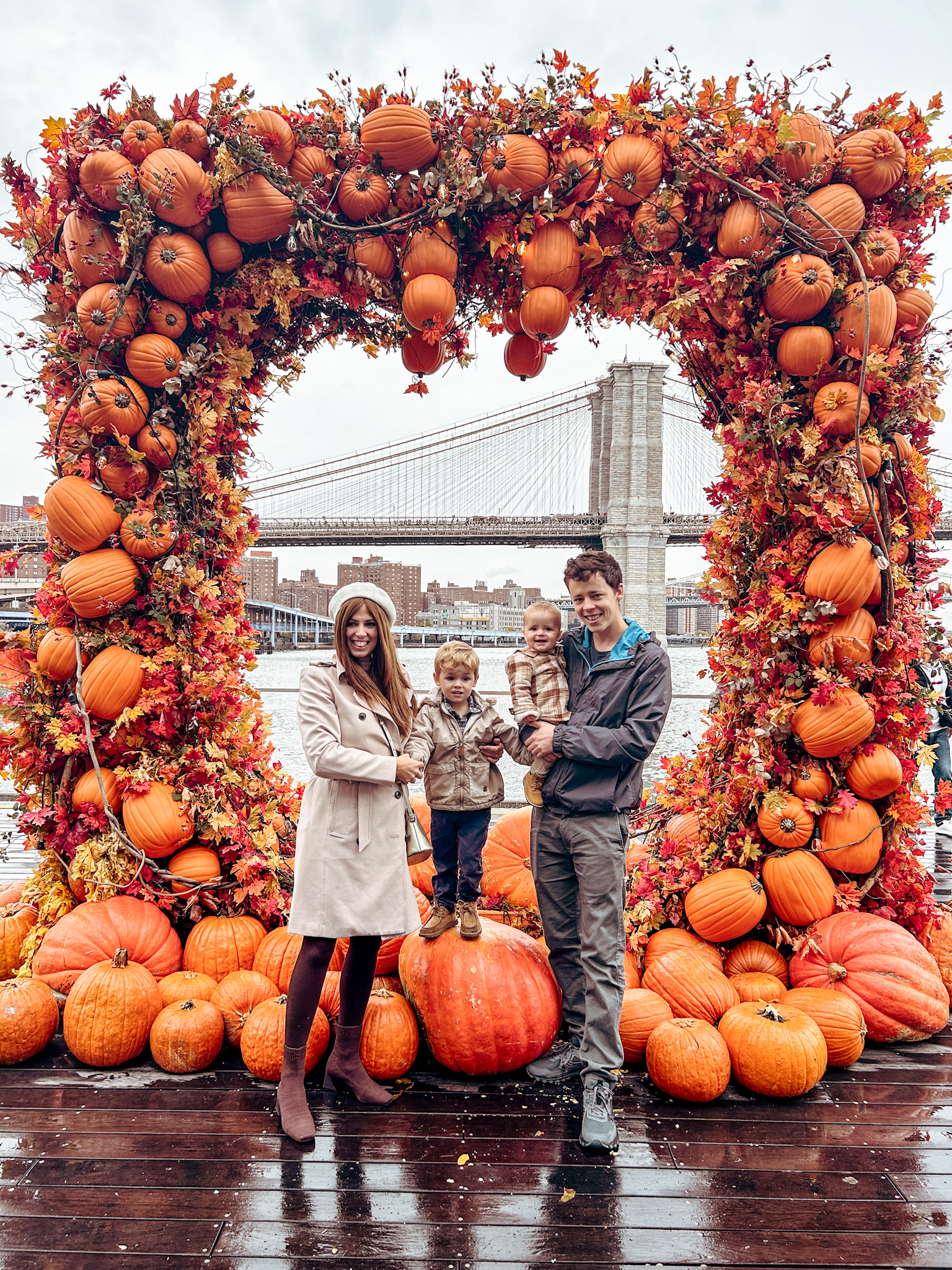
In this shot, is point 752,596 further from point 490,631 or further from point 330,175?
point 490,631

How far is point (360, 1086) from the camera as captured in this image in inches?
87.4

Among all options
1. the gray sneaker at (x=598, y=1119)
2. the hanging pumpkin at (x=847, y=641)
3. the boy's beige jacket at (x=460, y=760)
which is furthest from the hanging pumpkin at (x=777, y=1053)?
the hanging pumpkin at (x=847, y=641)

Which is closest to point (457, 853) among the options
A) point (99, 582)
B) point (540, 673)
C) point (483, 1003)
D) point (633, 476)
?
point (483, 1003)

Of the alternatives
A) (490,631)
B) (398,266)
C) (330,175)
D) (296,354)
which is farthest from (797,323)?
(490,631)

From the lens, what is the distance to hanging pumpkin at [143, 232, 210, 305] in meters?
2.84

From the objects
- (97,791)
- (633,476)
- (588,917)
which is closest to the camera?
(588,917)

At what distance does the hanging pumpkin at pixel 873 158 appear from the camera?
2.71 metres

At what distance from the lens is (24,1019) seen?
2.38 meters

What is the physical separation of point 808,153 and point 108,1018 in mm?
3727

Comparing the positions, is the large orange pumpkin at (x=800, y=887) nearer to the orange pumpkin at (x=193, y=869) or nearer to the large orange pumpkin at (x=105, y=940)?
the orange pumpkin at (x=193, y=869)

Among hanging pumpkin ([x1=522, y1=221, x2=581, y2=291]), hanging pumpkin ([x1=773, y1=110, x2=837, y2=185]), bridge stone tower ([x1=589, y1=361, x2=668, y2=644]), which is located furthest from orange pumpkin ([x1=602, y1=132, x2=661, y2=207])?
bridge stone tower ([x1=589, y1=361, x2=668, y2=644])

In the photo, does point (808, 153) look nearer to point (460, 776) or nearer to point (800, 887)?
point (460, 776)

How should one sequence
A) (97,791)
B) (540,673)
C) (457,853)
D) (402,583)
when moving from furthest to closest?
1. (402,583)
2. (97,791)
3. (457,853)
4. (540,673)

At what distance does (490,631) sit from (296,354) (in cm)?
4364
